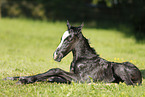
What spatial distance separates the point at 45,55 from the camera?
1430 centimetres

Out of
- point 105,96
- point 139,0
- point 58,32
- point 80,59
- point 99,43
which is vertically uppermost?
point 139,0

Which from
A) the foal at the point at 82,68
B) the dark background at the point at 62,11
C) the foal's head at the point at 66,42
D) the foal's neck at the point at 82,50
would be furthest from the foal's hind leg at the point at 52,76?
the dark background at the point at 62,11

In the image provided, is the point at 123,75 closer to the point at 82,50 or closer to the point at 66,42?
the point at 82,50

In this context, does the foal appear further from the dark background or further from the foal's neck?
the dark background

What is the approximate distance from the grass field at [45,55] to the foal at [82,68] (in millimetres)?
265

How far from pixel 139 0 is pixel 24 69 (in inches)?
794

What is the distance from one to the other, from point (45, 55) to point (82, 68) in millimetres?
8088

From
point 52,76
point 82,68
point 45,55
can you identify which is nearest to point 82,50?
point 82,68

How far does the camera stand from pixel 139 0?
2544 cm

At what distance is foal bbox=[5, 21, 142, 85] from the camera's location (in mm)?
6355

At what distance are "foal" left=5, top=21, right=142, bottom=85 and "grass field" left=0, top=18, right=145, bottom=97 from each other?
0.87 feet

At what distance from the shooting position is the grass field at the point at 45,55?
5898mm

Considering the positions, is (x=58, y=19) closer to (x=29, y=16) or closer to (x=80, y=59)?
(x=29, y=16)

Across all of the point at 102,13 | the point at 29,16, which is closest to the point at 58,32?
the point at 29,16
